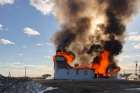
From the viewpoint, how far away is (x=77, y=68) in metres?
125

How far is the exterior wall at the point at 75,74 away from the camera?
123688 millimetres

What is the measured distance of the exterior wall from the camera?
123688mm

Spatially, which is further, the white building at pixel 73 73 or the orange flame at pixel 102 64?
the orange flame at pixel 102 64

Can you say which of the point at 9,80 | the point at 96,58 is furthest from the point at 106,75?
the point at 9,80

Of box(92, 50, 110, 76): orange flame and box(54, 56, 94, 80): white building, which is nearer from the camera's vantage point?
box(54, 56, 94, 80): white building

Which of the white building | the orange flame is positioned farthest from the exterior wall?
the orange flame

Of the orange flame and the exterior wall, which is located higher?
the orange flame

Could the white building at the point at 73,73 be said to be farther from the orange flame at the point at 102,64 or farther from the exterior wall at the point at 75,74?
the orange flame at the point at 102,64

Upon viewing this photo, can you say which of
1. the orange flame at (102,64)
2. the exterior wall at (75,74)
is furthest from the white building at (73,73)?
the orange flame at (102,64)

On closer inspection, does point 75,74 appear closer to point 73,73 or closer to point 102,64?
point 73,73

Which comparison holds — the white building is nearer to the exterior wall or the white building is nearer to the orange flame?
the exterior wall

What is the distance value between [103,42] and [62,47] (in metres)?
16.2

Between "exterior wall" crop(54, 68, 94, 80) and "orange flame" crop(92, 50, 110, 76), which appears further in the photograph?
"orange flame" crop(92, 50, 110, 76)

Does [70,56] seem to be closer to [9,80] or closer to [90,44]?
[90,44]
